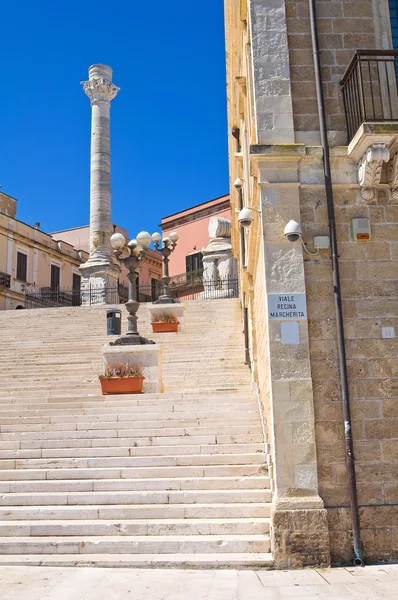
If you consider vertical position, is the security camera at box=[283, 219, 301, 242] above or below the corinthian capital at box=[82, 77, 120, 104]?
below

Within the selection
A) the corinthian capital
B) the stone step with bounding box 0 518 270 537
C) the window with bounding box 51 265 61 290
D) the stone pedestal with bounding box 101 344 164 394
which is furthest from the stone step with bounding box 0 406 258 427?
the window with bounding box 51 265 61 290

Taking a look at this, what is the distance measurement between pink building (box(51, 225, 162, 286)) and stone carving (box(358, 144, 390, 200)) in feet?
133

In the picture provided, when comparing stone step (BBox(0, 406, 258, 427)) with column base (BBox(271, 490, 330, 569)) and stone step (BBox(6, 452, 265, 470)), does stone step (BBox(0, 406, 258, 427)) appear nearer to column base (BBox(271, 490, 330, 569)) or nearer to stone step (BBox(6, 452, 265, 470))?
stone step (BBox(6, 452, 265, 470))

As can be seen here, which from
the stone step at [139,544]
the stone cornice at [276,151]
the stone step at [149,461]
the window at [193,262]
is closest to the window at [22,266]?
the window at [193,262]

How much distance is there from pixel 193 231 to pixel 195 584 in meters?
33.4

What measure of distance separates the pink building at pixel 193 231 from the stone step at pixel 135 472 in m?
28.1

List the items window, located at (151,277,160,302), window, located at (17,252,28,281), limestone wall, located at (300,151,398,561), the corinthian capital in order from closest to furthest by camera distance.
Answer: limestone wall, located at (300,151,398,561)
the corinthian capital
window, located at (17,252,28,281)
window, located at (151,277,160,302)

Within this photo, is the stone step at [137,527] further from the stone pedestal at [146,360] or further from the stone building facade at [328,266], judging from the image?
the stone pedestal at [146,360]

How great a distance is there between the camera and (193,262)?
3725 cm

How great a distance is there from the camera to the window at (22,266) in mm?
38281

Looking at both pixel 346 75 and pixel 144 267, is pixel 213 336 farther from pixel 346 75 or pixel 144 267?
pixel 144 267

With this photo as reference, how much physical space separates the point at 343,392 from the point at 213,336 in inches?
416

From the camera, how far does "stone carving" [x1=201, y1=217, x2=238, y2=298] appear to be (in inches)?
1096

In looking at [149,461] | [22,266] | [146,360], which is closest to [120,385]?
[146,360]
